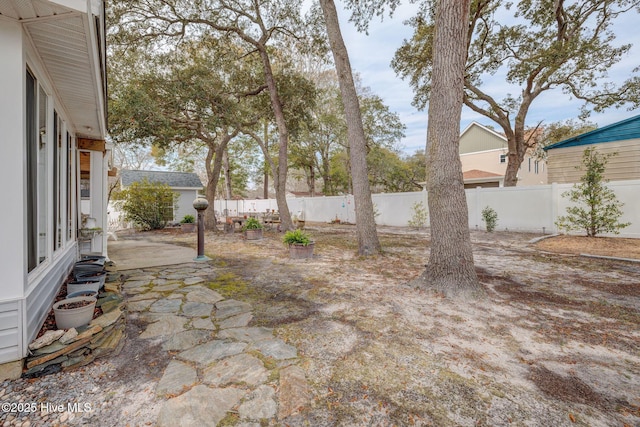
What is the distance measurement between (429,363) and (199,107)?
1019 centimetres

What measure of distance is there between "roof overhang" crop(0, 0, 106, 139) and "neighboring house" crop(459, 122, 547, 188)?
20074 millimetres

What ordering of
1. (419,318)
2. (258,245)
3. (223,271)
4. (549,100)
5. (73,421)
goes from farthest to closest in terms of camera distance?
(549,100) < (258,245) < (223,271) < (419,318) < (73,421)

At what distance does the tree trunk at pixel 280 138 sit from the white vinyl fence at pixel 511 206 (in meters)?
5.67

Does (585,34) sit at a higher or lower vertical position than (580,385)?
higher

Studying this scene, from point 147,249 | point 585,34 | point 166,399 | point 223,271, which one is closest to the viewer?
point 166,399

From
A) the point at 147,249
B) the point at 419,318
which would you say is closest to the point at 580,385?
the point at 419,318

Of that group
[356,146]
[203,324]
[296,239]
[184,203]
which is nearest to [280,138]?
[356,146]

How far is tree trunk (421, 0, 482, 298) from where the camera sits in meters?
3.75

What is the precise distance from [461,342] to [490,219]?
907cm

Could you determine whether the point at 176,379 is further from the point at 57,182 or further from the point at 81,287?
the point at 57,182

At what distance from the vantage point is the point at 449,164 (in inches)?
149

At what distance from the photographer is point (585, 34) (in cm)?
1026

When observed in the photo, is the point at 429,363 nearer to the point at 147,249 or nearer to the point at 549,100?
the point at 147,249

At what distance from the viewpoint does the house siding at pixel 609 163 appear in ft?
30.6
